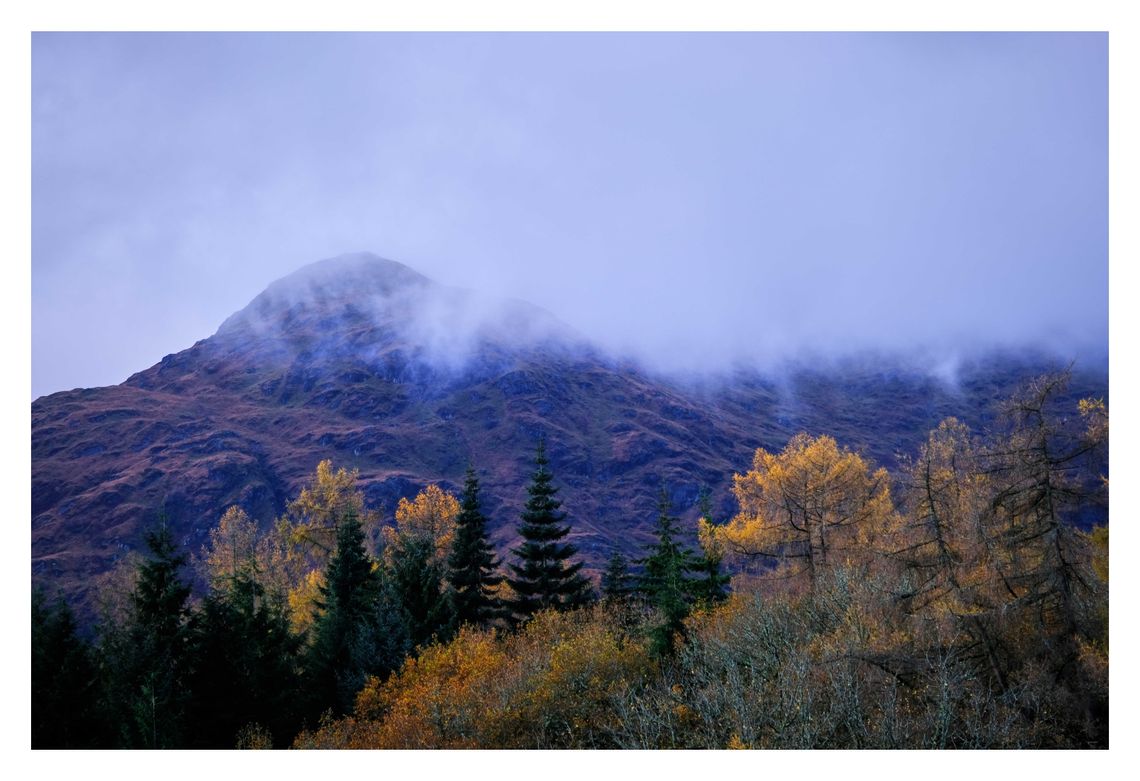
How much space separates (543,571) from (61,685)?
64.2ft

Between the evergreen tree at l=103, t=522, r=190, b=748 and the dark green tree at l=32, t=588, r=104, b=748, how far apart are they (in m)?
0.56

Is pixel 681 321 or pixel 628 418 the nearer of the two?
pixel 628 418

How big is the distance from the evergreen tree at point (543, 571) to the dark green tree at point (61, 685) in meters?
17.5

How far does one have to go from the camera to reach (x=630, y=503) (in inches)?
3612

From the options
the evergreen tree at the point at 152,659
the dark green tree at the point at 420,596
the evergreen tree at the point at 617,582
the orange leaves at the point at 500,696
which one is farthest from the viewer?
the evergreen tree at the point at 617,582

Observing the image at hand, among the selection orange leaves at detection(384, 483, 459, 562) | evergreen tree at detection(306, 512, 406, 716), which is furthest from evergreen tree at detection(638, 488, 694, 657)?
orange leaves at detection(384, 483, 459, 562)

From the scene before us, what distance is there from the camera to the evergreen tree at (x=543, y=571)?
105 feet

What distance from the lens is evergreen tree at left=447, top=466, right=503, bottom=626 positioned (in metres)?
32.1

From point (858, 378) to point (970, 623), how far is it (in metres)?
127

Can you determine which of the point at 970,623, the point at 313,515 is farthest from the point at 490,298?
the point at 970,623

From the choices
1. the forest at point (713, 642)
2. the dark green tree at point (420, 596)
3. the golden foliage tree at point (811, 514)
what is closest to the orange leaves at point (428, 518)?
the forest at point (713, 642)

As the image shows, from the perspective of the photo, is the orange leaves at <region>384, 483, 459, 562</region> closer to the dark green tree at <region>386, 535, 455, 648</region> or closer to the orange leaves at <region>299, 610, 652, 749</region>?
the dark green tree at <region>386, 535, 455, 648</region>

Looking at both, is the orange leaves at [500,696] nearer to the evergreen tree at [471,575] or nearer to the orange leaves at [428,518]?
the evergreen tree at [471,575]
